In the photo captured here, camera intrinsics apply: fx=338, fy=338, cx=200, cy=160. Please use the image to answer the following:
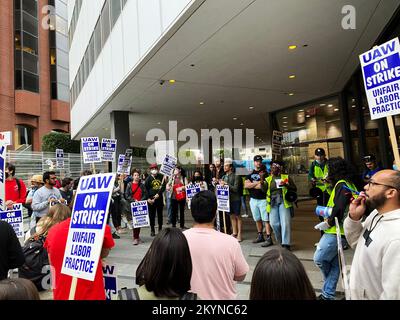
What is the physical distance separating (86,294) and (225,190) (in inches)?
210

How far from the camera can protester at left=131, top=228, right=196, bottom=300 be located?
2.00m

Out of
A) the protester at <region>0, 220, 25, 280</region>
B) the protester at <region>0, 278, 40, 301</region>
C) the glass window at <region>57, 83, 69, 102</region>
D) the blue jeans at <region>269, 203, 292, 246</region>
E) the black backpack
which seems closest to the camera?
the protester at <region>0, 278, 40, 301</region>

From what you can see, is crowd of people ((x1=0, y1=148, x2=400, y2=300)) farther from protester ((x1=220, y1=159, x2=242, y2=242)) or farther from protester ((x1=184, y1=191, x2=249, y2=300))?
protester ((x1=220, y1=159, x2=242, y2=242))

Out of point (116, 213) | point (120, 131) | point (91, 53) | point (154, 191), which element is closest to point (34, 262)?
point (154, 191)

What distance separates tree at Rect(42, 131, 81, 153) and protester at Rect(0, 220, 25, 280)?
2716cm

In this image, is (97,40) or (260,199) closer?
(260,199)

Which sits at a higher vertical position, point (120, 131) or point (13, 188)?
point (120, 131)

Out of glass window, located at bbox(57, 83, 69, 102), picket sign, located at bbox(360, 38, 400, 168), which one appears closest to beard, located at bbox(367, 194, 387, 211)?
picket sign, located at bbox(360, 38, 400, 168)

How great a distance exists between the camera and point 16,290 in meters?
1.82

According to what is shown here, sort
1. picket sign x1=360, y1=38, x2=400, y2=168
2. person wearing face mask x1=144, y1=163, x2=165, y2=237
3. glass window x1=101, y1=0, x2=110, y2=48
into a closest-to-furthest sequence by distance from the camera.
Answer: picket sign x1=360, y1=38, x2=400, y2=168 < person wearing face mask x1=144, y1=163, x2=165, y2=237 < glass window x1=101, y1=0, x2=110, y2=48

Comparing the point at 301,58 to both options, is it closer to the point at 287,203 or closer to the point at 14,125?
the point at 287,203

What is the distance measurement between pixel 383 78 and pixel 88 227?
3.36 metres

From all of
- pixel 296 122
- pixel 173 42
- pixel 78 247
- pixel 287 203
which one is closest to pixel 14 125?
pixel 296 122

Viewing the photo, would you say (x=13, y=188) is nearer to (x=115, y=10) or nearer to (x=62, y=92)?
(x=115, y=10)
